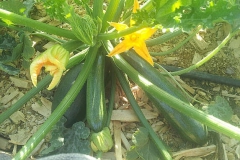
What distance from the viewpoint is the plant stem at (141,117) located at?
196 cm

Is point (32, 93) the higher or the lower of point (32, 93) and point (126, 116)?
the higher

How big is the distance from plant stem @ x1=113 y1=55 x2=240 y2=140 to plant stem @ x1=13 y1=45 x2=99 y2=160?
132mm

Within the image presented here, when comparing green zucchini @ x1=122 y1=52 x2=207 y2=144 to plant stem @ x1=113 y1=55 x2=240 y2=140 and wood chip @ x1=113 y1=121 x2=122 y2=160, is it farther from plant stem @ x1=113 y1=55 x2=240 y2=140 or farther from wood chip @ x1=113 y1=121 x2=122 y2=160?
wood chip @ x1=113 y1=121 x2=122 y2=160

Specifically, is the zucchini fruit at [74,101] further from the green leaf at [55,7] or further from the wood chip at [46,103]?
the green leaf at [55,7]

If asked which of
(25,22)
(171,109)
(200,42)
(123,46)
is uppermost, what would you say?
(25,22)

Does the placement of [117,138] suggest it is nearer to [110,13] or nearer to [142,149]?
[142,149]

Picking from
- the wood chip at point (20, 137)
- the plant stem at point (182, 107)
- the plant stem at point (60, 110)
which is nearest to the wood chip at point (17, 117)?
the wood chip at point (20, 137)

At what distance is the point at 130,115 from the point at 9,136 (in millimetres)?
634

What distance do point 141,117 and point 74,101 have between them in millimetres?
347

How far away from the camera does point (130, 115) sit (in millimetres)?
2262

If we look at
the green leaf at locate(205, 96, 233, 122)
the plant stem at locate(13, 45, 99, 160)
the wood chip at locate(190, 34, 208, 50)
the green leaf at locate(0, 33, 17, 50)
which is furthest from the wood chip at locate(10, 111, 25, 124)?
the wood chip at locate(190, 34, 208, 50)

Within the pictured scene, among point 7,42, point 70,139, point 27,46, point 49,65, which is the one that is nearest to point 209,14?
point 49,65

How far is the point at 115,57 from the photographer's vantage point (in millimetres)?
2107

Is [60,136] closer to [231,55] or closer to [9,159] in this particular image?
[9,159]
